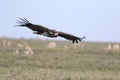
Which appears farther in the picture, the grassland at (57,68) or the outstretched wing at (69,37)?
the grassland at (57,68)

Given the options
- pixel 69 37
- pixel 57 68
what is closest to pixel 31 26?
pixel 69 37

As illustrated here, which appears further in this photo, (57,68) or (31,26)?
(57,68)

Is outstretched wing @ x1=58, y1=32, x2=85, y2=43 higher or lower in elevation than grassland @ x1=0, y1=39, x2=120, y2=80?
higher

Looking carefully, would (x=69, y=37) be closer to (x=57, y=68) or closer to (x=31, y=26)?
(x=31, y=26)

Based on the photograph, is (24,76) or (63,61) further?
(63,61)

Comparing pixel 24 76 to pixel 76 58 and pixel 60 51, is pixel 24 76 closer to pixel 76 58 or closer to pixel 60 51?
pixel 76 58

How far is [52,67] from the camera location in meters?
18.4

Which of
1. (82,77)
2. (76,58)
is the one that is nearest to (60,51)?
(76,58)

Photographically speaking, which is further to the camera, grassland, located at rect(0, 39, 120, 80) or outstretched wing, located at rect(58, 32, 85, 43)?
Answer: grassland, located at rect(0, 39, 120, 80)

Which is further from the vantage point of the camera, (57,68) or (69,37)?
(57,68)

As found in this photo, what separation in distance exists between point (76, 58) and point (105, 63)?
2.28 meters

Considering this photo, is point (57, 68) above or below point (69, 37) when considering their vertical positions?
below

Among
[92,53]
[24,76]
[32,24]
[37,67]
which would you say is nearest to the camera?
[32,24]

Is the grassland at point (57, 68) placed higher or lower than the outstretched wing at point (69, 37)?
lower
